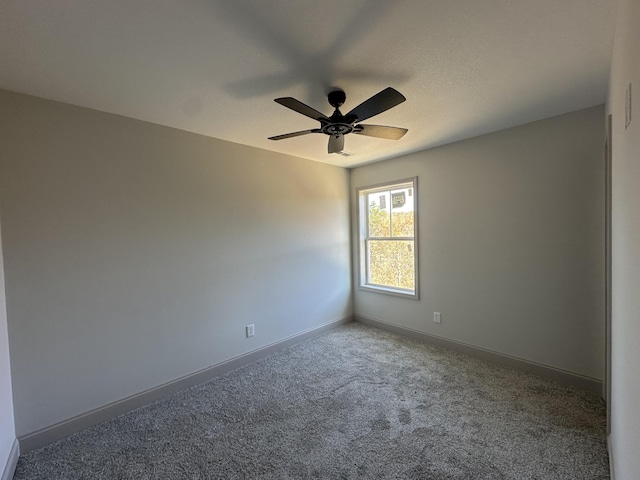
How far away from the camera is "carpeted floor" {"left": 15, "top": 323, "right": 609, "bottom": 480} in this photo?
174 centimetres

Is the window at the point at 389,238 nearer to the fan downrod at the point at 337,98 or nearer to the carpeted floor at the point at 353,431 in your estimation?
the carpeted floor at the point at 353,431

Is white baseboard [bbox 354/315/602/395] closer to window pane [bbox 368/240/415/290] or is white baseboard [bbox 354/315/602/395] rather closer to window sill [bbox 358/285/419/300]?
window sill [bbox 358/285/419/300]

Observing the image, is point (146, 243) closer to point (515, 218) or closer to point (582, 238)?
point (515, 218)

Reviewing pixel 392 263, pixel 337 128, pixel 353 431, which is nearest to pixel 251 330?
pixel 353 431

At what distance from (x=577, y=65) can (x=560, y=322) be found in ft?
6.93

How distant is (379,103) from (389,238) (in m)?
2.57

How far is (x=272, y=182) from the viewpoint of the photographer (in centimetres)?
345

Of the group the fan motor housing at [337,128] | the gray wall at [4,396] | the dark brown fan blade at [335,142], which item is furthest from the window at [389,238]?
the gray wall at [4,396]

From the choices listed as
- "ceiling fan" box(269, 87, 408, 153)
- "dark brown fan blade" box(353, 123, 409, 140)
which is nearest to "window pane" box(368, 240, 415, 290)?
"dark brown fan blade" box(353, 123, 409, 140)

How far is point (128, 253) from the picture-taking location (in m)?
2.42

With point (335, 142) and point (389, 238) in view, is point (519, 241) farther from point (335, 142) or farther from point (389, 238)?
point (335, 142)

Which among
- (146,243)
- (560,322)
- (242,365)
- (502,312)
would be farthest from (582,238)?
(146,243)

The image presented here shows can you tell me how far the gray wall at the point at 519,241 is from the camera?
2.47m

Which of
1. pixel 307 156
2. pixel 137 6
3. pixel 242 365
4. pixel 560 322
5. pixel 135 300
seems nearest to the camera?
pixel 137 6
